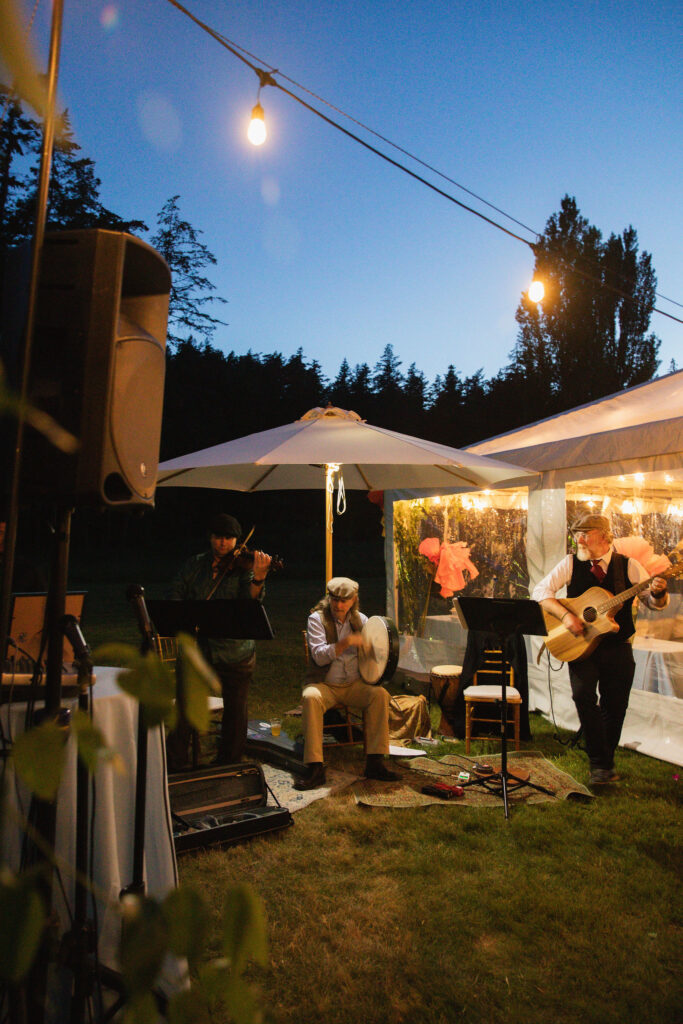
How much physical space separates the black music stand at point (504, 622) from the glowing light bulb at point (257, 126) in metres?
4.15

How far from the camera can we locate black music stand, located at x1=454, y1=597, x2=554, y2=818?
4.59 meters

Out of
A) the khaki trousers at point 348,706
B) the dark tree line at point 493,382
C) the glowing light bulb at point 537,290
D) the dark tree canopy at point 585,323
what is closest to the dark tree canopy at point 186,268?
the dark tree line at point 493,382

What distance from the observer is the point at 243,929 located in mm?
529

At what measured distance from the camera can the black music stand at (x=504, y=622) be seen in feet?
15.0

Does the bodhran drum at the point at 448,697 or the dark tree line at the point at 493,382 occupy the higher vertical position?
the dark tree line at the point at 493,382

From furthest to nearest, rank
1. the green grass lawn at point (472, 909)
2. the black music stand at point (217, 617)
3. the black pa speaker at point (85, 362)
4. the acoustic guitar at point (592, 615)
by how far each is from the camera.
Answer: the acoustic guitar at point (592, 615)
the black music stand at point (217, 617)
the green grass lawn at point (472, 909)
the black pa speaker at point (85, 362)

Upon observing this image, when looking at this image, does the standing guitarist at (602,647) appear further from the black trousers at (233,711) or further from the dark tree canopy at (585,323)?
the dark tree canopy at (585,323)

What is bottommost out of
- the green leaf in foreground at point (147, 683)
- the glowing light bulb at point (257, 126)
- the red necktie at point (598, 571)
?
the green leaf in foreground at point (147, 683)

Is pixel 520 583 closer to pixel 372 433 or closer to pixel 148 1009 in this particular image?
pixel 372 433

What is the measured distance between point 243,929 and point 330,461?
452 cm

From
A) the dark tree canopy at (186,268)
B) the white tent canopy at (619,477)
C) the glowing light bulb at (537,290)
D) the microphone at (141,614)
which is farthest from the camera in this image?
the dark tree canopy at (186,268)

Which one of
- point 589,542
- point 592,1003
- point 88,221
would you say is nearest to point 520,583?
point 589,542

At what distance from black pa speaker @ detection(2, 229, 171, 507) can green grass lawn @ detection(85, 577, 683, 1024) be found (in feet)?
3.55

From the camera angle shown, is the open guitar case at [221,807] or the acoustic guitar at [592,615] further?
the acoustic guitar at [592,615]
